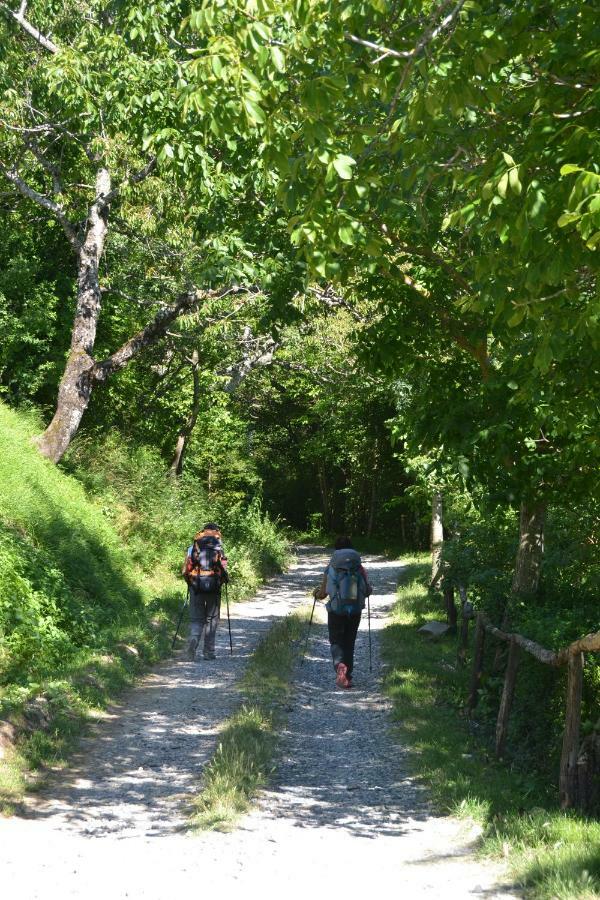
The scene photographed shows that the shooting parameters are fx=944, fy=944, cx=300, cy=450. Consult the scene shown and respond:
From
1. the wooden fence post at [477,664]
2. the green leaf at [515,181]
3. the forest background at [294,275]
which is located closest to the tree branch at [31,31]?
the forest background at [294,275]

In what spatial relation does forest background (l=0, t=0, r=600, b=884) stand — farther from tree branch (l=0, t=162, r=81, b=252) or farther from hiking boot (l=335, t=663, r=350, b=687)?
hiking boot (l=335, t=663, r=350, b=687)

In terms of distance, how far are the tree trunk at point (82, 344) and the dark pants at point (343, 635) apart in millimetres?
8067

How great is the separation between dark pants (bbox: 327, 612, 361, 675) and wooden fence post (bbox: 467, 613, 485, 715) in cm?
200

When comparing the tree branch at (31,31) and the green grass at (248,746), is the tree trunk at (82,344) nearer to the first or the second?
the tree branch at (31,31)

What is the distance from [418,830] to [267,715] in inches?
128

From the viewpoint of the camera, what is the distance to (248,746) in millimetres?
7883

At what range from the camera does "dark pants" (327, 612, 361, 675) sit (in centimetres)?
1163

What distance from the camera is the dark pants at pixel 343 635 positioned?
1163 centimetres

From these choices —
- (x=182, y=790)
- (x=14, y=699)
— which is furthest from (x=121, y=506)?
(x=182, y=790)

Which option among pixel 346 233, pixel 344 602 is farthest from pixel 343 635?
pixel 346 233

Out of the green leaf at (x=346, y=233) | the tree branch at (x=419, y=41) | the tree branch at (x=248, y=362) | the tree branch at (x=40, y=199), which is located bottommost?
the green leaf at (x=346, y=233)

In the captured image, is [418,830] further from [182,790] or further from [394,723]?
[394,723]

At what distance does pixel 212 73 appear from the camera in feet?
18.7

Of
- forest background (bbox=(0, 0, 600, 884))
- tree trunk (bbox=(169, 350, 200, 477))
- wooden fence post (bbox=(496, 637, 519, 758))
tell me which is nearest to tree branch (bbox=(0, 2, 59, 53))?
forest background (bbox=(0, 0, 600, 884))
